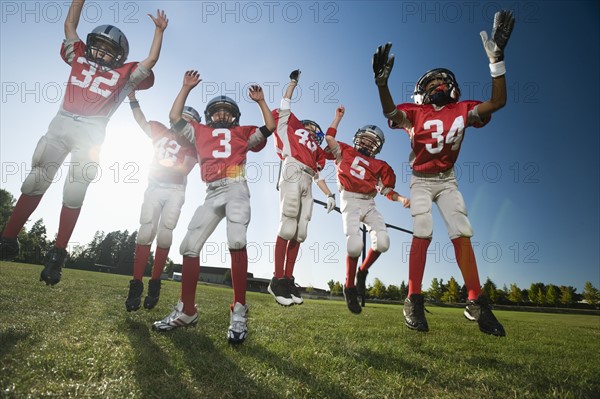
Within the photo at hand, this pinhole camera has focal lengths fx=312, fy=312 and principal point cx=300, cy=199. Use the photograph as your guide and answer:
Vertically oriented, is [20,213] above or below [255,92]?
below

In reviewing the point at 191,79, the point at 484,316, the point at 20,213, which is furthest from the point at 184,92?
the point at 484,316

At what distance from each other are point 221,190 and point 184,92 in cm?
143

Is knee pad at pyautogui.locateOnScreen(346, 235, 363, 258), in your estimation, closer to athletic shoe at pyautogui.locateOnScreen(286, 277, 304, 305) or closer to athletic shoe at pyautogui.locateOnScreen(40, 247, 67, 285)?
athletic shoe at pyautogui.locateOnScreen(286, 277, 304, 305)

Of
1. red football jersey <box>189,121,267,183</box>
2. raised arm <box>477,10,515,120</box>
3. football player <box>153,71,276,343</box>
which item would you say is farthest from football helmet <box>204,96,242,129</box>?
raised arm <box>477,10,515,120</box>

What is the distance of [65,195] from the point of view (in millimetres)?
4324

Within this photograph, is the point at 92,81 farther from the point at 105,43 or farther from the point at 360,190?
the point at 360,190

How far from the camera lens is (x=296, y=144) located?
5980 mm

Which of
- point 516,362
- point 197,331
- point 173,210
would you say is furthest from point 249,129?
point 516,362

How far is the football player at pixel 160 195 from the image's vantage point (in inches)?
223

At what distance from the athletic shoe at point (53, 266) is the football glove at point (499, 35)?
236 inches

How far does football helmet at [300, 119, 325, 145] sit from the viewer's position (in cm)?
659

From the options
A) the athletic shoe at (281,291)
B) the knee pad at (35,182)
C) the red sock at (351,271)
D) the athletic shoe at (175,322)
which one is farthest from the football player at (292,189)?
the knee pad at (35,182)

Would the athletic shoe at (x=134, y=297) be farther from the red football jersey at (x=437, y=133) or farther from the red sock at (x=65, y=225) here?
the red football jersey at (x=437, y=133)

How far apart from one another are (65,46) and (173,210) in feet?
9.96
